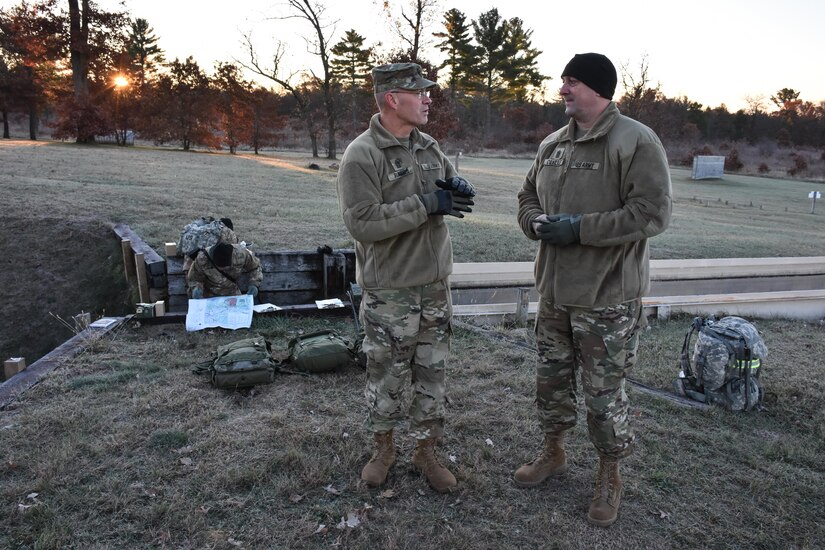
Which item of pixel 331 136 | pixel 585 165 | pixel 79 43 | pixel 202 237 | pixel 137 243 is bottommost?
pixel 137 243

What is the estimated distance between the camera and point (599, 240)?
255cm

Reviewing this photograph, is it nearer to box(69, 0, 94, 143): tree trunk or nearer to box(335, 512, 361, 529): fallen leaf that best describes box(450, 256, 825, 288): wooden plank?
box(335, 512, 361, 529): fallen leaf

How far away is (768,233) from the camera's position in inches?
524

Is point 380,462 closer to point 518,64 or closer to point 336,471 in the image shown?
point 336,471

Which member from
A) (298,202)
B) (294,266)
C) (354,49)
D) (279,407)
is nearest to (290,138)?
(354,49)

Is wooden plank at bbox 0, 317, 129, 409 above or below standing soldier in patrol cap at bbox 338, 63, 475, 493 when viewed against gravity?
below

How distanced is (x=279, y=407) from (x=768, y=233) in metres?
13.3

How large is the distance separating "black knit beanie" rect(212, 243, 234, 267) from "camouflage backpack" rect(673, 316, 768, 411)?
13.5 feet

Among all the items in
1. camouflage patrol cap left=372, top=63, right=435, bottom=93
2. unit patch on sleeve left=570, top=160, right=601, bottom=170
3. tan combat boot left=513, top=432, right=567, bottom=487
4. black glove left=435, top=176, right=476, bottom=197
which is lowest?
tan combat boot left=513, top=432, right=567, bottom=487

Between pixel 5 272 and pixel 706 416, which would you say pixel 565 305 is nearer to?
pixel 706 416

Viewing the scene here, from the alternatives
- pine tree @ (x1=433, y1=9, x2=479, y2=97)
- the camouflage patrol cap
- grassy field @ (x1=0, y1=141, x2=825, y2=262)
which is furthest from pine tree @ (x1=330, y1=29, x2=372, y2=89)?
the camouflage patrol cap

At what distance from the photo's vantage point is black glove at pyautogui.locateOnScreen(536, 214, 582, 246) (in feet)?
8.46

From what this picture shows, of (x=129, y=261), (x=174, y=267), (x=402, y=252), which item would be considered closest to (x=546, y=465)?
(x=402, y=252)

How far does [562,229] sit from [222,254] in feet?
12.5
